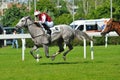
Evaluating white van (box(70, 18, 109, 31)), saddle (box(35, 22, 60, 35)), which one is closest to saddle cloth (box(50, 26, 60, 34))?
saddle (box(35, 22, 60, 35))

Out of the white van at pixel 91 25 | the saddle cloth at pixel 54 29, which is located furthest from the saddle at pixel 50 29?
the white van at pixel 91 25

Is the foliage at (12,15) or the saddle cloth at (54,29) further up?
the saddle cloth at (54,29)

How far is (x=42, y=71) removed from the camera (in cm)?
1582

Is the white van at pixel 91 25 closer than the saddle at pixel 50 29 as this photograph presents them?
No

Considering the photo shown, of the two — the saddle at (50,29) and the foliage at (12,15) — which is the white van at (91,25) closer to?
the foliage at (12,15)

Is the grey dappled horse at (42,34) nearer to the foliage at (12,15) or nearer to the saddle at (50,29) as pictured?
the saddle at (50,29)

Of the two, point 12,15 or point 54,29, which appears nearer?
point 54,29

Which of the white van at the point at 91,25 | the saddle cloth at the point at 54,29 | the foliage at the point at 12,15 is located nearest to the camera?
the saddle cloth at the point at 54,29

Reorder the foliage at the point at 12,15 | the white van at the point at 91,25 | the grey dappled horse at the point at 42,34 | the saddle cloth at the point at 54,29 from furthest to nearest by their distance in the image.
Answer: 1. the foliage at the point at 12,15
2. the white van at the point at 91,25
3. the saddle cloth at the point at 54,29
4. the grey dappled horse at the point at 42,34

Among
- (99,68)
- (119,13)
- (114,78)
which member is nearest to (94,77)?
(114,78)

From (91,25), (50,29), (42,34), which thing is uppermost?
(50,29)

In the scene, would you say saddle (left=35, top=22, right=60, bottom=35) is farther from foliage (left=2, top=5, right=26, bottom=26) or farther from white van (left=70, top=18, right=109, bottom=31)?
foliage (left=2, top=5, right=26, bottom=26)

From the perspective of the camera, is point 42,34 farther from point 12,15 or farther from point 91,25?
point 12,15

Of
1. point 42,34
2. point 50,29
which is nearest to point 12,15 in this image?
point 50,29
